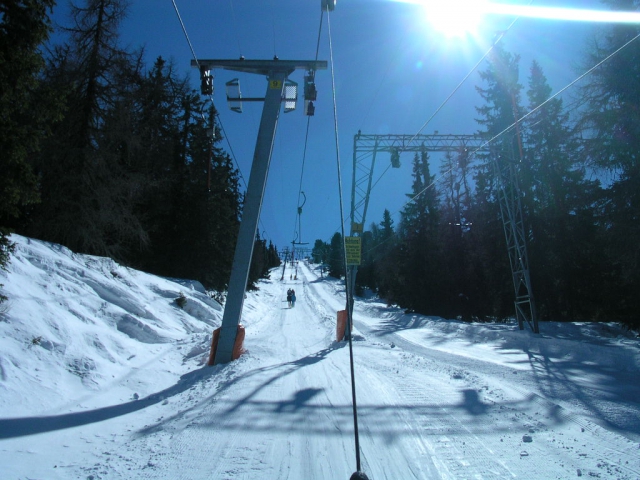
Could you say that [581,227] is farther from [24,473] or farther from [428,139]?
[24,473]

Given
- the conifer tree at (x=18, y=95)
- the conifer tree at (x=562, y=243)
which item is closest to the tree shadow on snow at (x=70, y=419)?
the conifer tree at (x=18, y=95)

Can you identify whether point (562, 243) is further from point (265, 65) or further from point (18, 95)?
point (18, 95)

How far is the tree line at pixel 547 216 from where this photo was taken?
47.9 ft

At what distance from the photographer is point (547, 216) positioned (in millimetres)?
23422

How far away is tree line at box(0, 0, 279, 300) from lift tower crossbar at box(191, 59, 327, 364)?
9.86 ft

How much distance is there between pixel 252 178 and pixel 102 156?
8813 millimetres

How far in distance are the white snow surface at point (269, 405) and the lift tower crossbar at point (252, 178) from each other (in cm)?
96

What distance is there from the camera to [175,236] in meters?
25.8

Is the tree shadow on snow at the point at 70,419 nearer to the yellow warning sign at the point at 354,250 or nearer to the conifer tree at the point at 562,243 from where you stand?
the yellow warning sign at the point at 354,250

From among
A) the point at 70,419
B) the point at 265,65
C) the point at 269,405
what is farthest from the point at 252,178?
the point at 70,419

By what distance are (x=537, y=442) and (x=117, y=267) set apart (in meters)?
15.3

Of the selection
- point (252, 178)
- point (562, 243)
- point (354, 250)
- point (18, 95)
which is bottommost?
point (354, 250)

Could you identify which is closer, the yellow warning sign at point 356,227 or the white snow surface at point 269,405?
the white snow surface at point 269,405

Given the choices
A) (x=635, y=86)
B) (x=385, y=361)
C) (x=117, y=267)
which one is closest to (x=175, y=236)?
(x=117, y=267)
